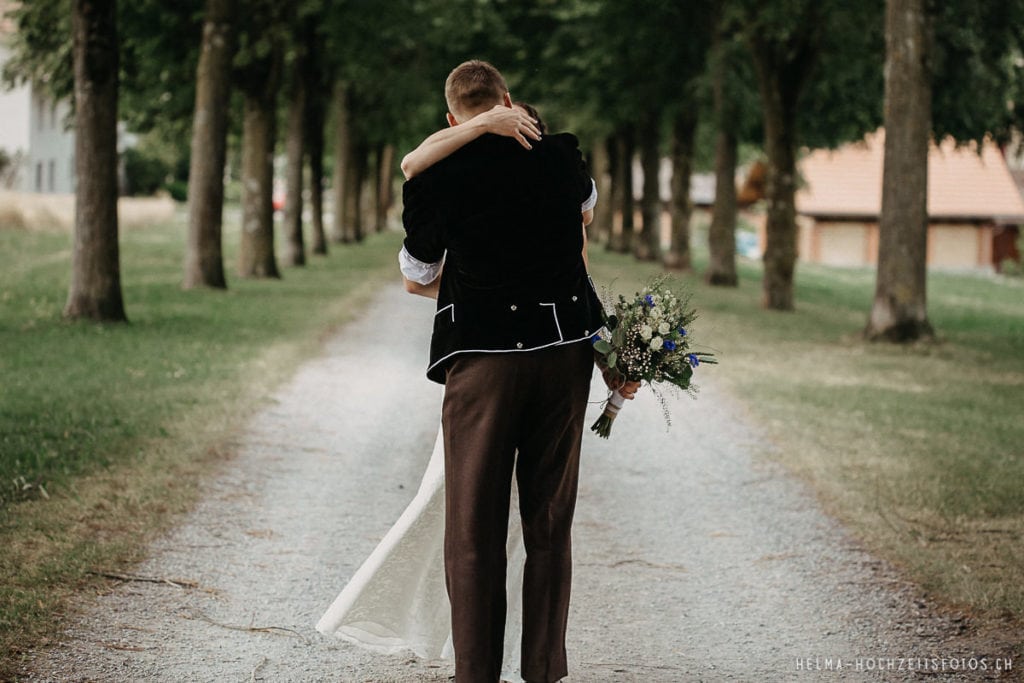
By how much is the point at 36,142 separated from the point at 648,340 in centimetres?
6185

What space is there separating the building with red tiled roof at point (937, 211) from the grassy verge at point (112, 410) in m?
47.8

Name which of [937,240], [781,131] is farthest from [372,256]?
[937,240]

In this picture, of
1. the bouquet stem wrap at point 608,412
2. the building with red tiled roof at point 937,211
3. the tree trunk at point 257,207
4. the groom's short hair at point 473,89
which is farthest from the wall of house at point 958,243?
the groom's short hair at point 473,89

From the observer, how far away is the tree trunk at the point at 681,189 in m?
33.3

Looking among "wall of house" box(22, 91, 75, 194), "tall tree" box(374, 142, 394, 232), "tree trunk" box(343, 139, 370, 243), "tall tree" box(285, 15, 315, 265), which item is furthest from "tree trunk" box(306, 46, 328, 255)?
"wall of house" box(22, 91, 75, 194)

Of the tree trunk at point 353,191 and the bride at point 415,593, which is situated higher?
the tree trunk at point 353,191

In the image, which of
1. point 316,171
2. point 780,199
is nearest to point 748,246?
point 316,171

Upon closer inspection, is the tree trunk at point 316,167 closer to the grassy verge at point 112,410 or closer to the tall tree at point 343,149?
the tall tree at point 343,149

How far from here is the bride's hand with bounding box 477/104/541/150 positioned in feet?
12.9

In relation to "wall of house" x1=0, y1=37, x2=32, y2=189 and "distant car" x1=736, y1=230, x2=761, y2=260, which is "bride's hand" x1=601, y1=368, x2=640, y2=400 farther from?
"distant car" x1=736, y1=230, x2=761, y2=260

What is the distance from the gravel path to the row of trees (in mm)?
7243

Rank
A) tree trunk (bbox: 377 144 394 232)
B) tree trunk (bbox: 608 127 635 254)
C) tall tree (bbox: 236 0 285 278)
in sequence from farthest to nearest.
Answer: tree trunk (bbox: 377 144 394 232) < tree trunk (bbox: 608 127 635 254) < tall tree (bbox: 236 0 285 278)

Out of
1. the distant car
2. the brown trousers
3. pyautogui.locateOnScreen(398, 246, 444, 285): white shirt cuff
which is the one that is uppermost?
pyautogui.locateOnScreen(398, 246, 444, 285): white shirt cuff

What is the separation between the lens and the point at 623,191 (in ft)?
148
